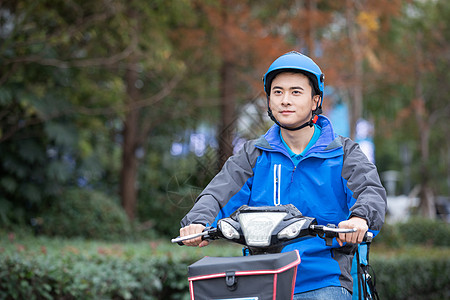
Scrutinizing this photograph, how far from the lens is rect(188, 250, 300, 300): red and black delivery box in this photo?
2.35m

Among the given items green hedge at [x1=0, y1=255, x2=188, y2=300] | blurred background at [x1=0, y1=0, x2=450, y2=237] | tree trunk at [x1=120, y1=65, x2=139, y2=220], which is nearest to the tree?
blurred background at [x1=0, y1=0, x2=450, y2=237]

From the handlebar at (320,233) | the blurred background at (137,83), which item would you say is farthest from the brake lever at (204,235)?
the blurred background at (137,83)

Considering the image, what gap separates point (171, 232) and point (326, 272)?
38.0ft

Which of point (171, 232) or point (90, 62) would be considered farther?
point (171, 232)

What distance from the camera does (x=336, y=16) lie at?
14266mm

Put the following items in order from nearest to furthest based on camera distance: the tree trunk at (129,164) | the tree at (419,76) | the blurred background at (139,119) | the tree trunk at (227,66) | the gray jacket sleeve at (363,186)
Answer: the gray jacket sleeve at (363,186) < the blurred background at (139,119) < the tree trunk at (227,66) < the tree trunk at (129,164) < the tree at (419,76)

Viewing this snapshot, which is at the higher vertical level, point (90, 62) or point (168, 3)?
point (168, 3)

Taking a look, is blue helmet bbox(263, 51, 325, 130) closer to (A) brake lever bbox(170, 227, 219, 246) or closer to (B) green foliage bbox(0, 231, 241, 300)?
(A) brake lever bbox(170, 227, 219, 246)

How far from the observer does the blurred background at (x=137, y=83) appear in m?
9.40

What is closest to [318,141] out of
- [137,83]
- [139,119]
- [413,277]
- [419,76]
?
[413,277]

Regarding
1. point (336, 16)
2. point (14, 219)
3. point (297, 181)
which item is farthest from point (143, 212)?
point (297, 181)

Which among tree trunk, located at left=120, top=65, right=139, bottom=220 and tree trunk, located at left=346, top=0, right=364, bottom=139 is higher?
tree trunk, located at left=346, top=0, right=364, bottom=139

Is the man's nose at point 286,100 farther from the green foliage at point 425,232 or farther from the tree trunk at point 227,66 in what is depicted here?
the green foliage at point 425,232

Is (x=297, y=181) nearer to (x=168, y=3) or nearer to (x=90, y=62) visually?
(x=90, y=62)
